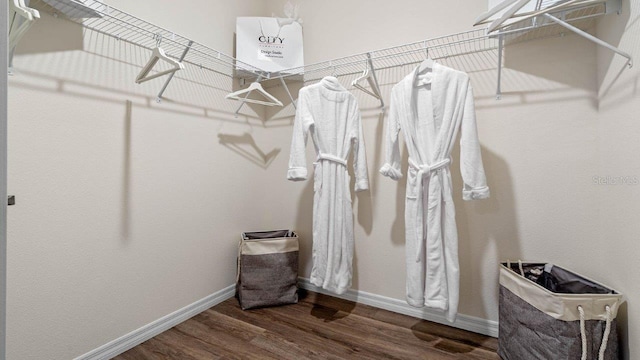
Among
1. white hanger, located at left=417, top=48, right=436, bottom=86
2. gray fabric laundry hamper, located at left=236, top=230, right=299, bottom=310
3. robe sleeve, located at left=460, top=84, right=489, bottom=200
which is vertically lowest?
gray fabric laundry hamper, located at left=236, top=230, right=299, bottom=310

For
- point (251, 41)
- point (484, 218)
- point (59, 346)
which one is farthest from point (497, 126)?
point (59, 346)

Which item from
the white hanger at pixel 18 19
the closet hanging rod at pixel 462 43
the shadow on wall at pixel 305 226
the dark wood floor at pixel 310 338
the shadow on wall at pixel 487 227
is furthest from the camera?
the shadow on wall at pixel 305 226

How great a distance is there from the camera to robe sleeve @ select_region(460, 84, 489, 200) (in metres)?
1.38

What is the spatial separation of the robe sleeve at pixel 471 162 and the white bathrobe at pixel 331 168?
56 cm

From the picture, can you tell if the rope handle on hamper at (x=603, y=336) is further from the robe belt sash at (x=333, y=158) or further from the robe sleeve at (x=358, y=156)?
the robe belt sash at (x=333, y=158)

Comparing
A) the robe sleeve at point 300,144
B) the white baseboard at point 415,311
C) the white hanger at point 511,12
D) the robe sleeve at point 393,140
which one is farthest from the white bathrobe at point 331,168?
the white hanger at point 511,12

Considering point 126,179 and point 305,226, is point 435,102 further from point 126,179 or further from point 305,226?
point 126,179

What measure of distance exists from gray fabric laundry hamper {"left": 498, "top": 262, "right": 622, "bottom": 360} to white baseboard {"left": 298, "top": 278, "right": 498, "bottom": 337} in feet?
0.63

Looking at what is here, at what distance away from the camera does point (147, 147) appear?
1569 millimetres

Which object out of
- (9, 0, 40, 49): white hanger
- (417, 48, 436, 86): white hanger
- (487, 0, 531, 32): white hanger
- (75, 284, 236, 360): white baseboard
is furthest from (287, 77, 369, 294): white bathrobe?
(9, 0, 40, 49): white hanger

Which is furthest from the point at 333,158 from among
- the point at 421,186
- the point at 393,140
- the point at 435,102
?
the point at 435,102

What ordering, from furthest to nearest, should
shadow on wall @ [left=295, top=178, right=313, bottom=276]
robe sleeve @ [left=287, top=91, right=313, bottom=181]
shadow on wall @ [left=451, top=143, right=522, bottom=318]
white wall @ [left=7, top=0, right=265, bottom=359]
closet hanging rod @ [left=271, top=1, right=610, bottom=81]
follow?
shadow on wall @ [left=295, top=178, right=313, bottom=276] < robe sleeve @ [left=287, top=91, right=313, bottom=181] < shadow on wall @ [left=451, top=143, right=522, bottom=318] < closet hanging rod @ [left=271, top=1, right=610, bottom=81] < white wall @ [left=7, top=0, right=265, bottom=359]

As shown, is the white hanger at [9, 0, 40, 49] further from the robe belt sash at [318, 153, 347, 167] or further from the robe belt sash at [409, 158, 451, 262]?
the robe belt sash at [409, 158, 451, 262]

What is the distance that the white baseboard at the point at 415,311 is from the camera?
5.28ft
